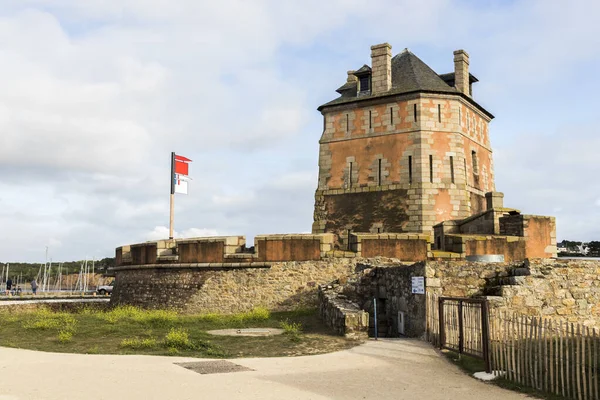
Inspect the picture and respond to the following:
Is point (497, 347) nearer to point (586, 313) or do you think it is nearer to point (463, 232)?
point (586, 313)

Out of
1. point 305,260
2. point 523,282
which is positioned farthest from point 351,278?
point 523,282

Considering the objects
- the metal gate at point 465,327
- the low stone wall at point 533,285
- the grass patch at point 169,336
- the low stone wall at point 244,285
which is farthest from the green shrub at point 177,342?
the low stone wall at point 244,285

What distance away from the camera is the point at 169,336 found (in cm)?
1359

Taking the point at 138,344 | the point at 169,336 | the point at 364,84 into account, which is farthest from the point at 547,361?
the point at 364,84

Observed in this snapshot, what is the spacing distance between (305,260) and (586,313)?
10658 mm

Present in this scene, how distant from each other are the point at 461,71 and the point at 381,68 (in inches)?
172

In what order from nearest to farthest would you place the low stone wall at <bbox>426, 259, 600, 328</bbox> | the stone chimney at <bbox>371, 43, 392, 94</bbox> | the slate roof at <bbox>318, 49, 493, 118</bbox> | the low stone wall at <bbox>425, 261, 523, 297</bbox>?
the low stone wall at <bbox>426, 259, 600, 328</bbox> < the low stone wall at <bbox>425, 261, 523, 297</bbox> < the slate roof at <bbox>318, 49, 493, 118</bbox> < the stone chimney at <bbox>371, 43, 392, 94</bbox>

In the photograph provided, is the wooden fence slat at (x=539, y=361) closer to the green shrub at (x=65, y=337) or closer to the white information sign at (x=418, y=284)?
the white information sign at (x=418, y=284)

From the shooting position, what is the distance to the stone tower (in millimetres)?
28031

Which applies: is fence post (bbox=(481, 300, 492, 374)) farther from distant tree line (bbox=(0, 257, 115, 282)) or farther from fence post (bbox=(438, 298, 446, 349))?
distant tree line (bbox=(0, 257, 115, 282))

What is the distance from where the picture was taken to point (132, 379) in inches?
381

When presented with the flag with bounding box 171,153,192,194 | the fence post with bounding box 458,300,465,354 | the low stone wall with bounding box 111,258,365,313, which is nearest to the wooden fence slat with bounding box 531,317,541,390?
the fence post with bounding box 458,300,465,354

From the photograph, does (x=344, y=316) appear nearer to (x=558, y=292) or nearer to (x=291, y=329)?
(x=291, y=329)

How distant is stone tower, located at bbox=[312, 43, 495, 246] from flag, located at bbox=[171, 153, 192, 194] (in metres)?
7.11
